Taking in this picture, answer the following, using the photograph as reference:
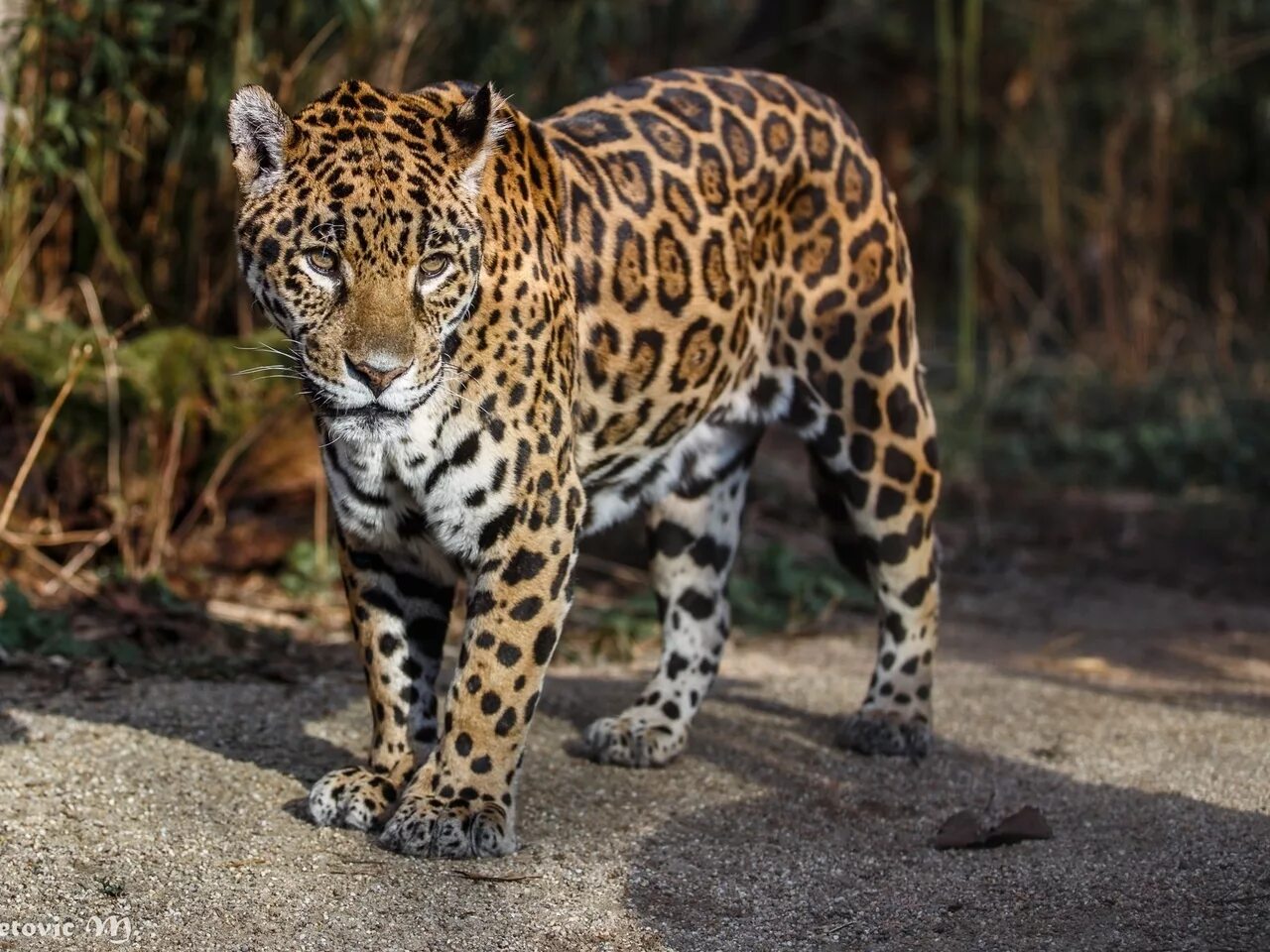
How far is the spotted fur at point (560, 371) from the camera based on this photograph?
172 inches

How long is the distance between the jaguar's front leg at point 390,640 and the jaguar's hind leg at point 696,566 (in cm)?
110

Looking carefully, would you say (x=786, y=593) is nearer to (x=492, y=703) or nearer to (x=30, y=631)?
(x=30, y=631)

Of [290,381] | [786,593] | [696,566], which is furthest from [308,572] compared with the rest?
[696,566]

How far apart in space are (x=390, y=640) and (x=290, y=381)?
3.11 metres

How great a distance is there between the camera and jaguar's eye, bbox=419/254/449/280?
437 centimetres

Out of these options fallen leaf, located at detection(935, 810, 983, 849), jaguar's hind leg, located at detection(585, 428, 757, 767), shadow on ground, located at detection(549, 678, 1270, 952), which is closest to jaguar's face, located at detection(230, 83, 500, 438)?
shadow on ground, located at detection(549, 678, 1270, 952)

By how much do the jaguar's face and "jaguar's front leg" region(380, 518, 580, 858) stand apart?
0.53 meters

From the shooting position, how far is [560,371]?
480 centimetres

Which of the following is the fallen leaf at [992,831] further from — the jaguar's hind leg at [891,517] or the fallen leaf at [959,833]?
the jaguar's hind leg at [891,517]

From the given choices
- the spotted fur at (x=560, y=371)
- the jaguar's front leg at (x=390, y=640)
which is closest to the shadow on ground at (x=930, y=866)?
the spotted fur at (x=560, y=371)

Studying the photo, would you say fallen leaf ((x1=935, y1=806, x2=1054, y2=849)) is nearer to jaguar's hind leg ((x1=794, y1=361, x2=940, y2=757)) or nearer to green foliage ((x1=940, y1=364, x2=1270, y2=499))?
jaguar's hind leg ((x1=794, y1=361, x2=940, y2=757))

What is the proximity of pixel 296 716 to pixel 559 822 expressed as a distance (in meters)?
1.23

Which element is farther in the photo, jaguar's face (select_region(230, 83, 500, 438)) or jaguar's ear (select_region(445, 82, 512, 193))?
jaguar's ear (select_region(445, 82, 512, 193))

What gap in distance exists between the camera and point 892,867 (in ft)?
15.2
